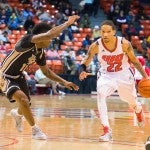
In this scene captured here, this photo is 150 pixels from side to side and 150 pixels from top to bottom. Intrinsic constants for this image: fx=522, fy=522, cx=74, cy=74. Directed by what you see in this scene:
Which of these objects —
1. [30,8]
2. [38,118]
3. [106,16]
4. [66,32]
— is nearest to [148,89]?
[38,118]

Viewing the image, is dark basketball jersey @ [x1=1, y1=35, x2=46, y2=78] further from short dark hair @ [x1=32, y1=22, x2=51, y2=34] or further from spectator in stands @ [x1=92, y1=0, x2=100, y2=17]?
spectator in stands @ [x1=92, y1=0, x2=100, y2=17]

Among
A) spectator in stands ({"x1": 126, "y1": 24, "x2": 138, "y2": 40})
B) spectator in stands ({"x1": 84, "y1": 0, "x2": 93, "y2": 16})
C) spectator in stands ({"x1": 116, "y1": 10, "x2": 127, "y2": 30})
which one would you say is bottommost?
spectator in stands ({"x1": 126, "y1": 24, "x2": 138, "y2": 40})

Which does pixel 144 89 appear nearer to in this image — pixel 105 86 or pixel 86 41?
pixel 105 86

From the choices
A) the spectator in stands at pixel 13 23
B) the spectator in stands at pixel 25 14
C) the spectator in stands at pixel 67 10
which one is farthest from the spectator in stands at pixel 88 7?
the spectator in stands at pixel 13 23

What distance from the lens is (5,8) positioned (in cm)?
2370

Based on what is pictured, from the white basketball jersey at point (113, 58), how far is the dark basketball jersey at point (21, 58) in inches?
43.9

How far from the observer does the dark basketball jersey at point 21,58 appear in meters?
7.55

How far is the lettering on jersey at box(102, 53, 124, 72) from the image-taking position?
8.57 m

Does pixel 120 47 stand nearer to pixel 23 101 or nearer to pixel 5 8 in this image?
pixel 23 101

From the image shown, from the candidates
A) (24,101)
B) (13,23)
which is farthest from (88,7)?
(24,101)

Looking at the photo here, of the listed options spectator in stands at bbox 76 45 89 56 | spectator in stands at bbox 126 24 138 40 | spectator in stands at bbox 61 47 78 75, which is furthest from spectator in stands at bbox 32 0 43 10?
spectator in stands at bbox 126 24 138 40

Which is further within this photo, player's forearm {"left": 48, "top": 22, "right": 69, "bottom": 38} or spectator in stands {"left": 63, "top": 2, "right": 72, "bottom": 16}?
spectator in stands {"left": 63, "top": 2, "right": 72, "bottom": 16}

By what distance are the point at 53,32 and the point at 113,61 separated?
1.88m

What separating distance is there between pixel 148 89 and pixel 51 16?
1854 centimetres
